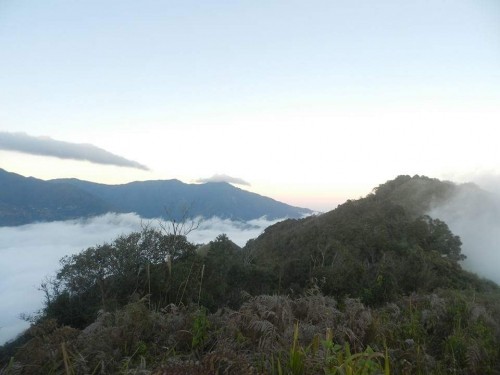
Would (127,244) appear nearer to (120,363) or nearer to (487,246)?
(120,363)

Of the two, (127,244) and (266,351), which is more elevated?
(266,351)

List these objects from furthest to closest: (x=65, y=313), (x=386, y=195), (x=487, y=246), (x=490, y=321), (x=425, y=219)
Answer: (x=386, y=195), (x=487, y=246), (x=425, y=219), (x=65, y=313), (x=490, y=321)

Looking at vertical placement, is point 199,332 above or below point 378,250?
above

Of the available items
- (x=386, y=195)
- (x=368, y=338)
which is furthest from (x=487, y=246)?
(x=368, y=338)

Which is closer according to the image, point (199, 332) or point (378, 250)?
point (199, 332)

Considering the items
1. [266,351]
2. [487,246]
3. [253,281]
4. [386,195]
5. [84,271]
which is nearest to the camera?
[266,351]

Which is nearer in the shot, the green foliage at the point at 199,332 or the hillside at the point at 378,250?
the green foliage at the point at 199,332

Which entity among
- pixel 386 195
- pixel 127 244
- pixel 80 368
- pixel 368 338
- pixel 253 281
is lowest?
pixel 253 281

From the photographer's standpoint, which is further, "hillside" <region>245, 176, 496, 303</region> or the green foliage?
"hillside" <region>245, 176, 496, 303</region>

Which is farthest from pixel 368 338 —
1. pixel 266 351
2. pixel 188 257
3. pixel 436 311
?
pixel 188 257

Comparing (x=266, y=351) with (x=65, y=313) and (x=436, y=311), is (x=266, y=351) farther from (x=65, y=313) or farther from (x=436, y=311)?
(x=65, y=313)

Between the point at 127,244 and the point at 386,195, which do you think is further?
the point at 386,195

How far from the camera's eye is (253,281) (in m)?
22.2

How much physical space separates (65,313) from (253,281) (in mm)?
10546
